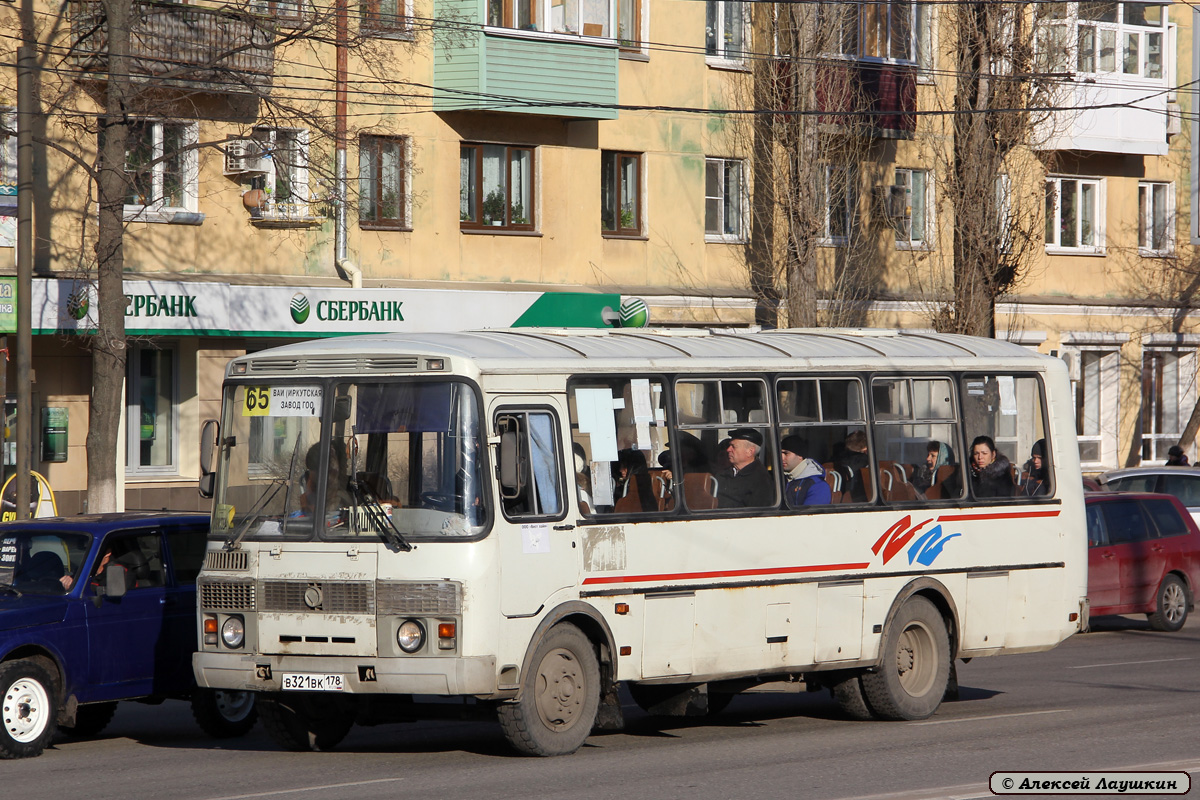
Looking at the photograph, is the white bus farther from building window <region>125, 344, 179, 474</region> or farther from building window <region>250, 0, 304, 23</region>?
building window <region>125, 344, 179, 474</region>

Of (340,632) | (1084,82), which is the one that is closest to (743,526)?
(340,632)

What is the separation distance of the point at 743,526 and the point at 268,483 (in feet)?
10.5

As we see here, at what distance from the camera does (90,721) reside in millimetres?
12617

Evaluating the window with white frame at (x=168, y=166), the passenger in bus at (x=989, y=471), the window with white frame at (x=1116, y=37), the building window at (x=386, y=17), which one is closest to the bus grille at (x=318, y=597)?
the passenger in bus at (x=989, y=471)

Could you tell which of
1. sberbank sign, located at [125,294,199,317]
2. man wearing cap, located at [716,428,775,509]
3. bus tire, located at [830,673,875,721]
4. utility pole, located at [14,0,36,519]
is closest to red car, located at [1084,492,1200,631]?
bus tire, located at [830,673,875,721]

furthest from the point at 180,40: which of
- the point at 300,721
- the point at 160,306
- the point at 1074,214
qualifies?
the point at 1074,214

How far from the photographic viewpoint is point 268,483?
1115 cm

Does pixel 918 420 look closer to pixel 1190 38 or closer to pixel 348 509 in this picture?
pixel 348 509

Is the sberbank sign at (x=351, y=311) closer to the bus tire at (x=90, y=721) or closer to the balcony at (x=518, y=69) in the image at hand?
the balcony at (x=518, y=69)

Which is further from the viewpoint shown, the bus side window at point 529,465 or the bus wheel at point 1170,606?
the bus wheel at point 1170,606

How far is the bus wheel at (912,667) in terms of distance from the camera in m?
12.9

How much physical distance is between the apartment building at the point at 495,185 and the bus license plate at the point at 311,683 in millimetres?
10567

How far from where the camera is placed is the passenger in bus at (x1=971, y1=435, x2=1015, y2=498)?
1368cm

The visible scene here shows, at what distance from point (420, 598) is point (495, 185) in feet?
63.5
